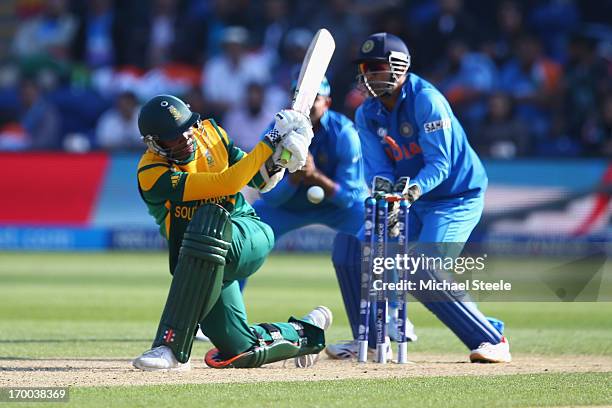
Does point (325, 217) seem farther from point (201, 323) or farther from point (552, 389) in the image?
point (552, 389)

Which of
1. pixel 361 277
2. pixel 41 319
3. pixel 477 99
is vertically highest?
pixel 477 99

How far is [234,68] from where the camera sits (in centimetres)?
1875

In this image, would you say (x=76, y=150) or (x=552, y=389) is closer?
(x=552, y=389)

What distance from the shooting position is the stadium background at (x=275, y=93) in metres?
16.3

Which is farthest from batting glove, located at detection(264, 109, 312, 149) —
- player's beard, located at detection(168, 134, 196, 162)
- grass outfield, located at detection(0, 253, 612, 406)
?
grass outfield, located at detection(0, 253, 612, 406)

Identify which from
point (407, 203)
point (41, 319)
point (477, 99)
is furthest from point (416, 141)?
point (477, 99)

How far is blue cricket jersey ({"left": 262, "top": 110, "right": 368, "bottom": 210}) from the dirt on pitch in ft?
5.82

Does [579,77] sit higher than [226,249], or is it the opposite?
[579,77]

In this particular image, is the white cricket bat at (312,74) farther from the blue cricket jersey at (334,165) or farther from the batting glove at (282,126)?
the blue cricket jersey at (334,165)

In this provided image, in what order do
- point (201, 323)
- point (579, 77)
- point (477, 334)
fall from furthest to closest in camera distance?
point (579, 77)
point (477, 334)
point (201, 323)

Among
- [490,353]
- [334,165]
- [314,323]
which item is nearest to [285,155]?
[314,323]

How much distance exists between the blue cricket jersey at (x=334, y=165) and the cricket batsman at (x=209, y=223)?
211 cm

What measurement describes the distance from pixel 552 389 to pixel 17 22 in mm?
19189

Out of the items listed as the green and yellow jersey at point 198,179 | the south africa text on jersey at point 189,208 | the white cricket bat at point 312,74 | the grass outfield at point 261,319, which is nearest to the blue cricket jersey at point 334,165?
the grass outfield at point 261,319
